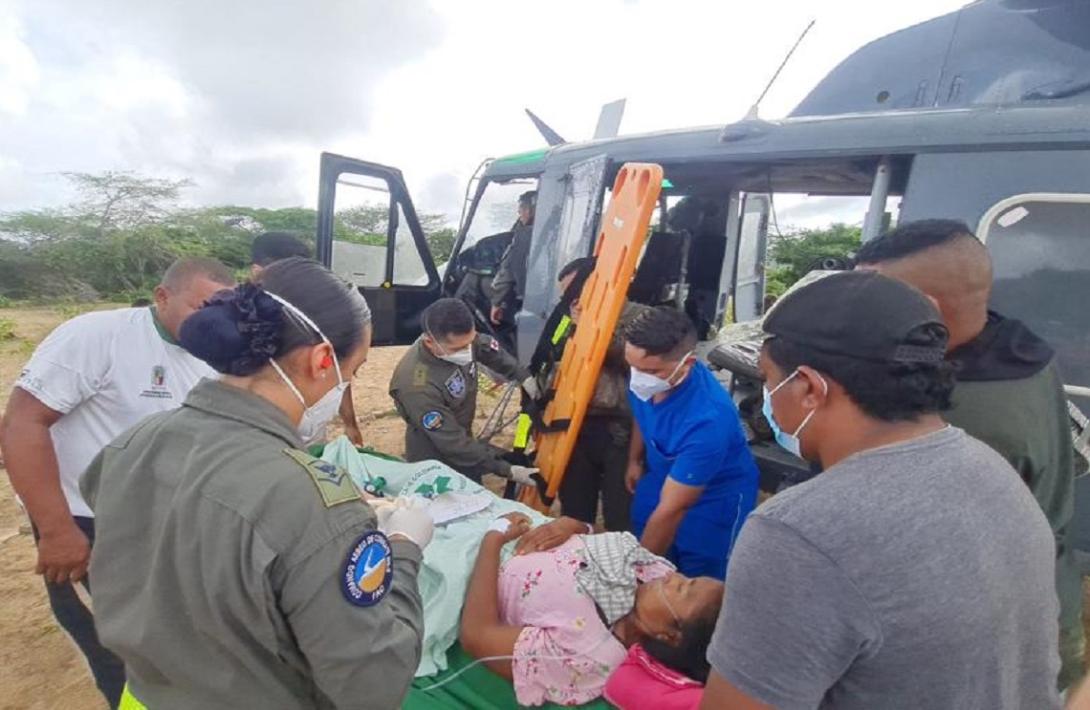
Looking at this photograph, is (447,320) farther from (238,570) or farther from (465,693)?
(238,570)

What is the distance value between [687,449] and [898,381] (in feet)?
4.53

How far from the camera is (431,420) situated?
9.84ft

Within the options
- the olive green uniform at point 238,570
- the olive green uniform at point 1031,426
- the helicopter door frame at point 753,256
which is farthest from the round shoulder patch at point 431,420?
the helicopter door frame at point 753,256

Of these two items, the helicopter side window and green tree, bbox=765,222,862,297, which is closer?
the helicopter side window

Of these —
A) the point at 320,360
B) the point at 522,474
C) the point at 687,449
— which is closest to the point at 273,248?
the point at 522,474

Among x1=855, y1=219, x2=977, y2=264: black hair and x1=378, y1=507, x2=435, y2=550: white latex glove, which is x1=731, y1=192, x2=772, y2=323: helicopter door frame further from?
x1=378, y1=507, x2=435, y2=550: white latex glove

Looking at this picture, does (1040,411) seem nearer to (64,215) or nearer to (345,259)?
(345,259)

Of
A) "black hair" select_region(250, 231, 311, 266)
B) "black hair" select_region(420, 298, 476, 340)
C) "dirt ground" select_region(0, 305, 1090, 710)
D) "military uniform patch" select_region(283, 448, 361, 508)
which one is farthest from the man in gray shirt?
"black hair" select_region(250, 231, 311, 266)

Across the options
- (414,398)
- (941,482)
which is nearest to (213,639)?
(941,482)

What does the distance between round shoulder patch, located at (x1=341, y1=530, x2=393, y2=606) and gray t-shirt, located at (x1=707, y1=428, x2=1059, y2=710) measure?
1.69ft

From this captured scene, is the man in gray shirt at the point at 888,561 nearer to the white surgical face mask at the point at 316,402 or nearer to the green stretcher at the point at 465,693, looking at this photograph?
the white surgical face mask at the point at 316,402

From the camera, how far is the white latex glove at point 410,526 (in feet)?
4.02

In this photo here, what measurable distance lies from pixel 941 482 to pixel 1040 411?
0.77 m

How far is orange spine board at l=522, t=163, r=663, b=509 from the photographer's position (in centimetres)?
290
